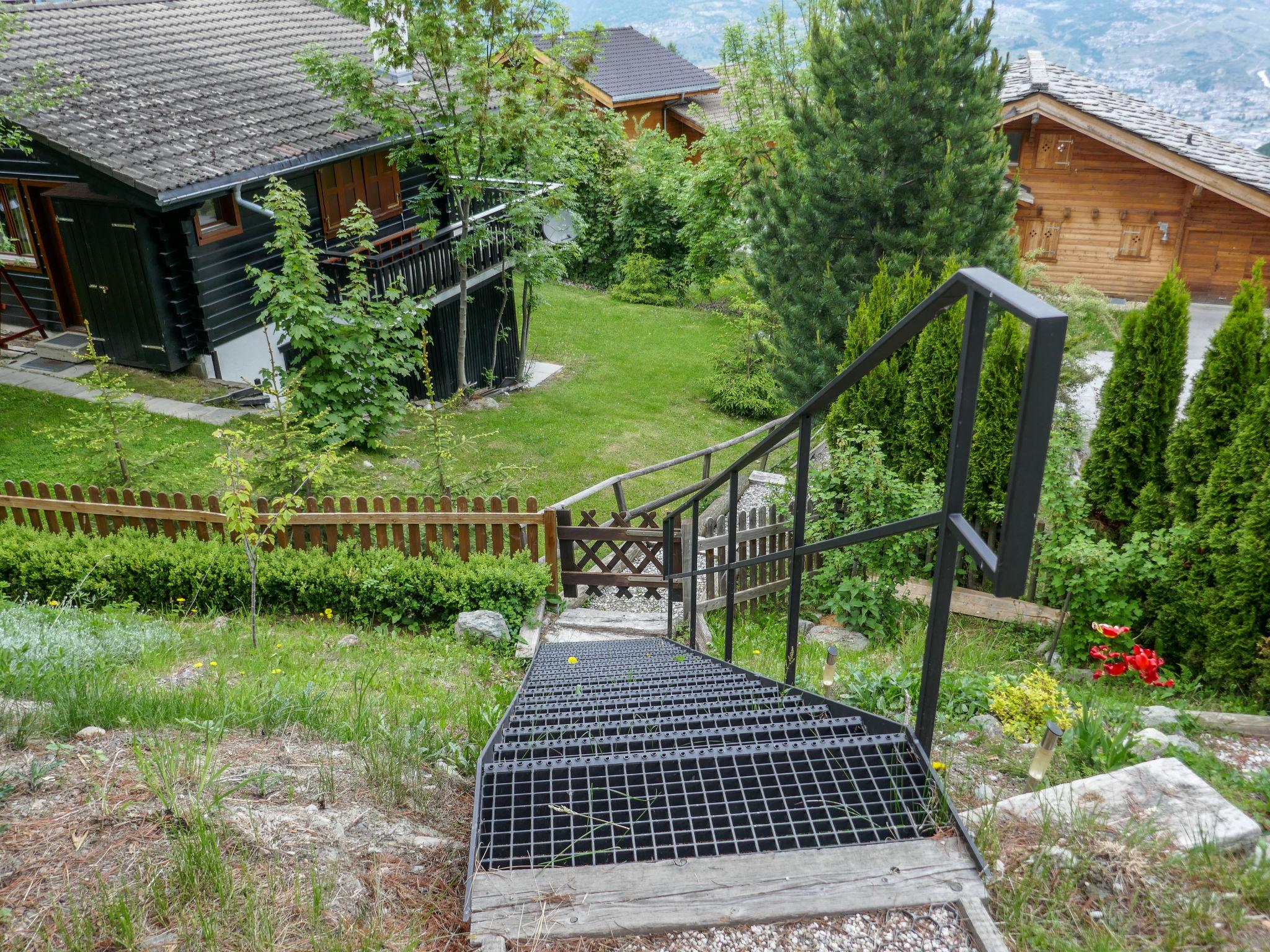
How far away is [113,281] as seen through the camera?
39.9 feet

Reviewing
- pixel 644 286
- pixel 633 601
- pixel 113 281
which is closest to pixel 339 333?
pixel 113 281

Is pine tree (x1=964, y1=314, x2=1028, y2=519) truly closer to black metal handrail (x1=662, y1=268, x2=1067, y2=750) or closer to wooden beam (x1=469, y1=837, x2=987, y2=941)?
black metal handrail (x1=662, y1=268, x2=1067, y2=750)

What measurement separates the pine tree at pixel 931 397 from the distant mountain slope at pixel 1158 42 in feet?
197

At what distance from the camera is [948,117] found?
421 inches

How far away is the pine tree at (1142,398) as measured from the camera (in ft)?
20.4

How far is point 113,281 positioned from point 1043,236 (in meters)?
18.9

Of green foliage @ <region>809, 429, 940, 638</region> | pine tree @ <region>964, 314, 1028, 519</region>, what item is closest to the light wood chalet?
pine tree @ <region>964, 314, 1028, 519</region>

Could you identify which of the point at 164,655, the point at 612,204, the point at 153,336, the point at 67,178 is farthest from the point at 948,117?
the point at 612,204

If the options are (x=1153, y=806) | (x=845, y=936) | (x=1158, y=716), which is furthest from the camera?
(x=1158, y=716)

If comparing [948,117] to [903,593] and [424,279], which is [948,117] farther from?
[424,279]

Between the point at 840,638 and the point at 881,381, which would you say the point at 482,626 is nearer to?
the point at 840,638

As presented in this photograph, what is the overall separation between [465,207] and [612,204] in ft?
33.0

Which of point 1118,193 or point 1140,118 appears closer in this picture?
point 1140,118

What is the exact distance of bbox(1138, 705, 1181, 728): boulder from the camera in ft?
13.0
